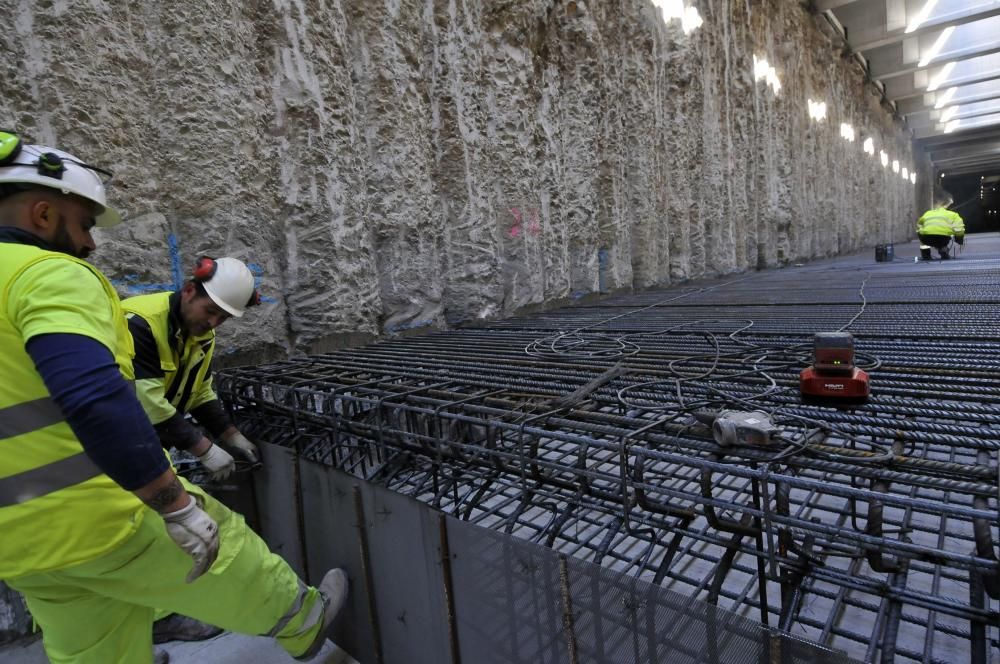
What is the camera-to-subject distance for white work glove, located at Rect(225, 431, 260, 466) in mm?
2480

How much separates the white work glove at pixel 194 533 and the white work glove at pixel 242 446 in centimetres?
86

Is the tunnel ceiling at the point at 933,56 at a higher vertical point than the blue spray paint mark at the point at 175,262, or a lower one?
higher

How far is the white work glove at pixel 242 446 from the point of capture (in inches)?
97.6

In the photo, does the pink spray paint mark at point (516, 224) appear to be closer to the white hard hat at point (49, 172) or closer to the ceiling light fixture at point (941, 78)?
the white hard hat at point (49, 172)

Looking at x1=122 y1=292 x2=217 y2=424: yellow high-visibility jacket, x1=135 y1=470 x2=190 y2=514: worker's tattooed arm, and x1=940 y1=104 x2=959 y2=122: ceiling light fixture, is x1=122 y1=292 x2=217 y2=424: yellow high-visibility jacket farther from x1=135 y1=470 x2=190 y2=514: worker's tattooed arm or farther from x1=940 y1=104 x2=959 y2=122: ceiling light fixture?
x1=940 y1=104 x2=959 y2=122: ceiling light fixture

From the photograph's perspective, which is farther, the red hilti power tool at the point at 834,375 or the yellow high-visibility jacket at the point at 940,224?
the yellow high-visibility jacket at the point at 940,224

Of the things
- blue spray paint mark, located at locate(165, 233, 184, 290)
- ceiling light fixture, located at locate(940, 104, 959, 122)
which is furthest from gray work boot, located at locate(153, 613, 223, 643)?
ceiling light fixture, located at locate(940, 104, 959, 122)

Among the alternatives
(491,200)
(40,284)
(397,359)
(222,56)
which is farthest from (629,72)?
(40,284)

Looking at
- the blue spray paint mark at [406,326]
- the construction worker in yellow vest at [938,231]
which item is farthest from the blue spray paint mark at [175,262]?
the construction worker in yellow vest at [938,231]

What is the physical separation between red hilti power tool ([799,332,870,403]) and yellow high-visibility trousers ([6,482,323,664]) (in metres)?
1.96

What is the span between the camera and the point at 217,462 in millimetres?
2295

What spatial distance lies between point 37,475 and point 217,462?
32.5 inches

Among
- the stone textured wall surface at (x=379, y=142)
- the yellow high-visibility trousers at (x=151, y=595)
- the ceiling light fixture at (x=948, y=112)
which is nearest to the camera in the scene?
the yellow high-visibility trousers at (x=151, y=595)

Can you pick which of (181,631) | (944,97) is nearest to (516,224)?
(181,631)
